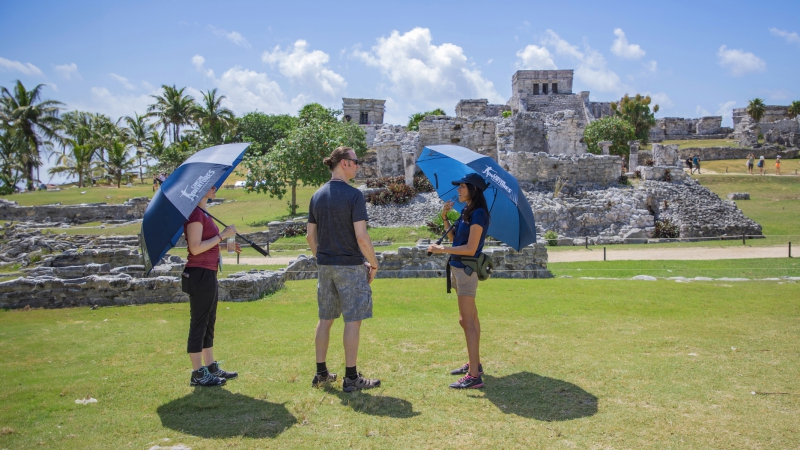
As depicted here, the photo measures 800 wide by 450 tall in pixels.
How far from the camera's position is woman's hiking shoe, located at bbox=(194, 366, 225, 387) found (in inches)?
220

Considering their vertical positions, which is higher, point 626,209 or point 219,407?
point 626,209

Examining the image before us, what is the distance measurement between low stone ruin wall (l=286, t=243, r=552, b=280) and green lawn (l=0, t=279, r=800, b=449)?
438 centimetres

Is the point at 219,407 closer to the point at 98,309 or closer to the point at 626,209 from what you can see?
the point at 98,309

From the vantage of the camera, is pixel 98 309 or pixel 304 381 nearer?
pixel 304 381

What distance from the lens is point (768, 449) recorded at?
4043 mm

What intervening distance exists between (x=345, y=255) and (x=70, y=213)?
33224 mm

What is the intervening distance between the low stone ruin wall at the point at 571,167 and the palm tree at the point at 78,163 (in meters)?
38.5

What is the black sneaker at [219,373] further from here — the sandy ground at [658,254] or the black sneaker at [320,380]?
the sandy ground at [658,254]

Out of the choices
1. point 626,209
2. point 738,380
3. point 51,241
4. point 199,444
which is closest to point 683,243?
point 626,209

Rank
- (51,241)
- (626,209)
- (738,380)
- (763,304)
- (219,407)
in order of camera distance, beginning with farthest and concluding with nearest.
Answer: (626,209) → (51,241) → (763,304) → (738,380) → (219,407)

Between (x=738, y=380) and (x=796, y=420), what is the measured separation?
1.00 metres

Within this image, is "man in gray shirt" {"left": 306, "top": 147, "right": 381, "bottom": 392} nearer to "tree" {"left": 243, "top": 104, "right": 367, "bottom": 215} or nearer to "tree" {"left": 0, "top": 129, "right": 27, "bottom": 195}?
"tree" {"left": 243, "top": 104, "right": 367, "bottom": 215}

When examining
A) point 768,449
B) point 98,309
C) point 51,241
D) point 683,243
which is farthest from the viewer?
point 51,241

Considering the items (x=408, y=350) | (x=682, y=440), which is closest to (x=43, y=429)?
(x=408, y=350)
